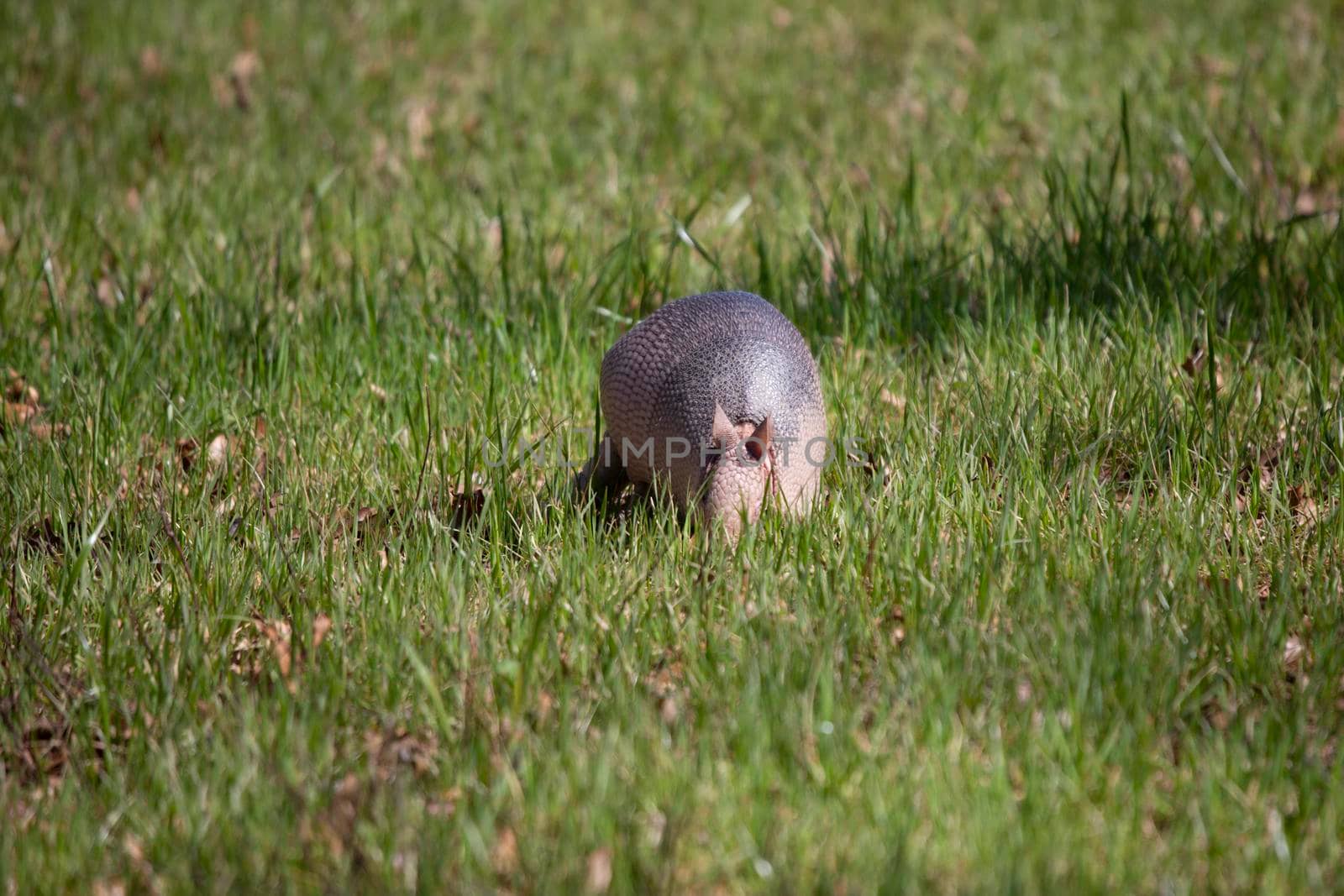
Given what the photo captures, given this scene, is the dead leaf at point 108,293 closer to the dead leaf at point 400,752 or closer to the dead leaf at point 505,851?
the dead leaf at point 400,752

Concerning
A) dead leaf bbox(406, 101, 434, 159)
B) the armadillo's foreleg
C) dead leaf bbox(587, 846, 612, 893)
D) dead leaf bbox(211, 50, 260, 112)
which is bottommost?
dead leaf bbox(587, 846, 612, 893)

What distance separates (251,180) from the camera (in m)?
4.97

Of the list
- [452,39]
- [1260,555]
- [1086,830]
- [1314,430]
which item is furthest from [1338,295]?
[452,39]

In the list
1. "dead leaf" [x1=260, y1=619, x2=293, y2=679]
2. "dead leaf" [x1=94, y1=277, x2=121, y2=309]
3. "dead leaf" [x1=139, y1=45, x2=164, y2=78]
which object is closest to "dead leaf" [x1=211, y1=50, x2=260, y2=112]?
"dead leaf" [x1=139, y1=45, x2=164, y2=78]

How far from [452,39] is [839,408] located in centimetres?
410

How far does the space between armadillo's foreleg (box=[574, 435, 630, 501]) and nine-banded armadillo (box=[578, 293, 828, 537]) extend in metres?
0.09

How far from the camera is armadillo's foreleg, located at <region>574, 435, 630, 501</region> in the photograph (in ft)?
10.3

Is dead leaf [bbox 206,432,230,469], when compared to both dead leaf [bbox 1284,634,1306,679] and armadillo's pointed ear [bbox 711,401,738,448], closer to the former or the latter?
armadillo's pointed ear [bbox 711,401,738,448]

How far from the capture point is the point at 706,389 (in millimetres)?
2791

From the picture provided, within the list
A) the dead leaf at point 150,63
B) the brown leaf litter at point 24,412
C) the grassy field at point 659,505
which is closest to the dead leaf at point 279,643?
the grassy field at point 659,505

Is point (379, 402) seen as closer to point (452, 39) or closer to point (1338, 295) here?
point (1338, 295)

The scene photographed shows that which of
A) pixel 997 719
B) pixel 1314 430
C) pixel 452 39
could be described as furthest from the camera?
pixel 452 39

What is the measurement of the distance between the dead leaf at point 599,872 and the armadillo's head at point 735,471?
3.21 ft

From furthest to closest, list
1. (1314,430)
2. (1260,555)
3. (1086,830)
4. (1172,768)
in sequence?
(1314,430), (1260,555), (1172,768), (1086,830)
